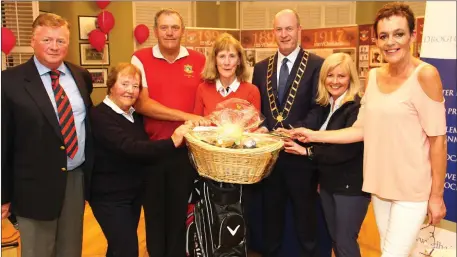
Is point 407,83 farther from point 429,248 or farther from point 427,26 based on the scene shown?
point 429,248

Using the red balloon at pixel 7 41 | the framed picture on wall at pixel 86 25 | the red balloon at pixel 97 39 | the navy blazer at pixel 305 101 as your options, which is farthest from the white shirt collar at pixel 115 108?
the framed picture on wall at pixel 86 25

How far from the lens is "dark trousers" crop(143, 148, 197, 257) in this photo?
2.90 meters

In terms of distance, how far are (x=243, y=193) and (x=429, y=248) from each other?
3.69 ft

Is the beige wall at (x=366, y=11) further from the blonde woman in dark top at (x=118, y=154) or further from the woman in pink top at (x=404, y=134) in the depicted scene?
the blonde woman in dark top at (x=118, y=154)

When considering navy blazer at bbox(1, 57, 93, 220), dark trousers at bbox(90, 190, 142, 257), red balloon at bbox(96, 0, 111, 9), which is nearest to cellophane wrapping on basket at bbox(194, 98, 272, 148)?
dark trousers at bbox(90, 190, 142, 257)

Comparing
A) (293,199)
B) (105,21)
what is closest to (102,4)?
(105,21)

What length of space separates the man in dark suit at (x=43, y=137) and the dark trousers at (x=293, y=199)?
120 cm

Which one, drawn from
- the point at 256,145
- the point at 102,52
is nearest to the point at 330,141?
the point at 256,145

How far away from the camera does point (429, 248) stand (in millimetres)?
2559

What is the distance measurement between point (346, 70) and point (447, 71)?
53 centimetres

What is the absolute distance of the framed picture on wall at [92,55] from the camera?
6523mm

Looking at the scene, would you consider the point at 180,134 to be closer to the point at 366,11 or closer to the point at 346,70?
the point at 346,70

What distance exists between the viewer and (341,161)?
2.53 meters

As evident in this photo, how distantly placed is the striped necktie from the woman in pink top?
1539 millimetres
